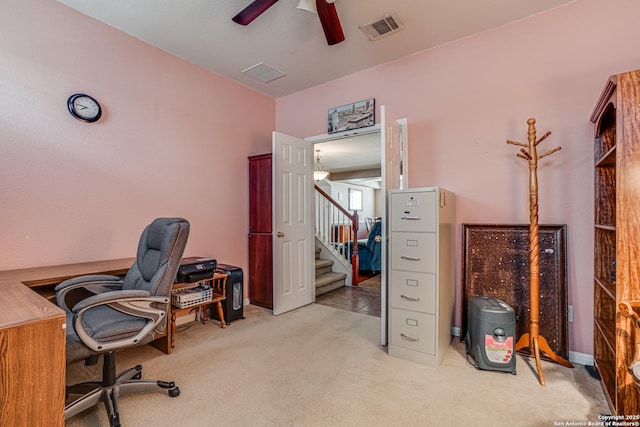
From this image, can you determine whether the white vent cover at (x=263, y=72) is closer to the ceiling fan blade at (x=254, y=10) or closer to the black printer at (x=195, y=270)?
the ceiling fan blade at (x=254, y=10)

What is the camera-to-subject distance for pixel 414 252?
7.20 ft

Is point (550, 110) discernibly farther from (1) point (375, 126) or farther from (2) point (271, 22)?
(2) point (271, 22)

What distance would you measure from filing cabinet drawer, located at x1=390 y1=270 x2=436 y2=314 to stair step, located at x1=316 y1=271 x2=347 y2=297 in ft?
6.00

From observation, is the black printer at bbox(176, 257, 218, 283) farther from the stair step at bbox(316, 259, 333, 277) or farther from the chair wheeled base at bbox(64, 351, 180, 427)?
the stair step at bbox(316, 259, 333, 277)

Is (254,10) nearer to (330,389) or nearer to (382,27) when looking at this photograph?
(382,27)

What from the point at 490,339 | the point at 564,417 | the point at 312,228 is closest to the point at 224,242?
the point at 312,228

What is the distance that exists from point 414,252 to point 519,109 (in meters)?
1.46

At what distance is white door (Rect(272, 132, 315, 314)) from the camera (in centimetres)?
322

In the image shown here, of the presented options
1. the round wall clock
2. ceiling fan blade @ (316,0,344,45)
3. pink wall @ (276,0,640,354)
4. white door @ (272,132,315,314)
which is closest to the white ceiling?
pink wall @ (276,0,640,354)

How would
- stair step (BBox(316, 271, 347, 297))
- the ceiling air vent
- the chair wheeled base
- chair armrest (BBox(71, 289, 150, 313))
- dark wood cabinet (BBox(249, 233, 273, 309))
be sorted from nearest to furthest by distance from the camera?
1. chair armrest (BBox(71, 289, 150, 313))
2. the chair wheeled base
3. the ceiling air vent
4. dark wood cabinet (BBox(249, 233, 273, 309))
5. stair step (BBox(316, 271, 347, 297))

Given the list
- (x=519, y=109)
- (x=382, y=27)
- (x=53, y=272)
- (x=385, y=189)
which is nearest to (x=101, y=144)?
(x=53, y=272)

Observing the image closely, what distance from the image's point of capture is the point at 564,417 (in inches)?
61.9

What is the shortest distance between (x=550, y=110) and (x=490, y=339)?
1.79 metres

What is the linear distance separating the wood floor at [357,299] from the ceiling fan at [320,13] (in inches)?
107
